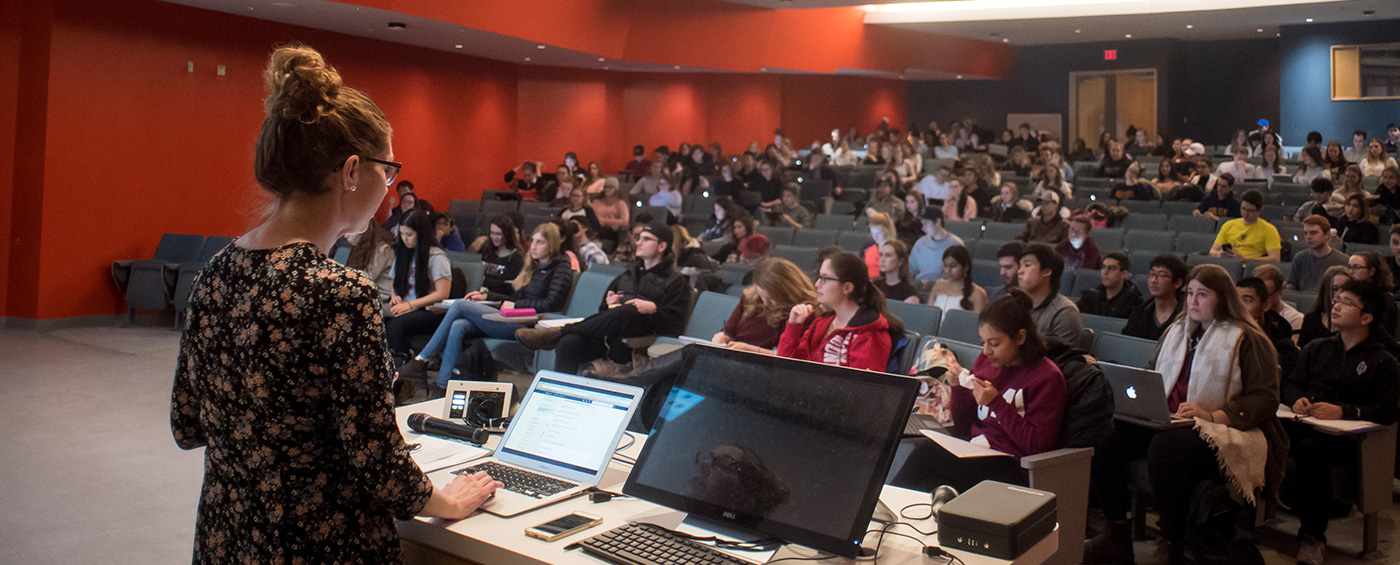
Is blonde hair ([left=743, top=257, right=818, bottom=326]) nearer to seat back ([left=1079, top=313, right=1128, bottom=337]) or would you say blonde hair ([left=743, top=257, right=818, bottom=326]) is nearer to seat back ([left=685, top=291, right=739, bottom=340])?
seat back ([left=685, top=291, right=739, bottom=340])

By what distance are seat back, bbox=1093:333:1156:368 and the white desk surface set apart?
2.58 m

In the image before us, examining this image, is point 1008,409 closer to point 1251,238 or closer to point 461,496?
point 461,496

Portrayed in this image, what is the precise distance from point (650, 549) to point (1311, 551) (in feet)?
9.98

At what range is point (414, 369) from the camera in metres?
6.38

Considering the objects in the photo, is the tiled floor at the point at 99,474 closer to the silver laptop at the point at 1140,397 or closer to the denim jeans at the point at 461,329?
the silver laptop at the point at 1140,397

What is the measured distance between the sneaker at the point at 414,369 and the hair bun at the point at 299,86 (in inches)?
193

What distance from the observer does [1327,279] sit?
15.8ft

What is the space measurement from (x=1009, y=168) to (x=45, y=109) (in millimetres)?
12733

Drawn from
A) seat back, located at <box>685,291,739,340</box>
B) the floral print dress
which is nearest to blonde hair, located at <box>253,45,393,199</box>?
the floral print dress

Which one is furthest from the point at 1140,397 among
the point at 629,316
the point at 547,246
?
the point at 547,246

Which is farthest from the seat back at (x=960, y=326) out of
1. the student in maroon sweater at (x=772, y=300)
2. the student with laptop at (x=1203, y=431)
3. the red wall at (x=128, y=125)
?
the red wall at (x=128, y=125)

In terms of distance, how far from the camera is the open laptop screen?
7.64 feet

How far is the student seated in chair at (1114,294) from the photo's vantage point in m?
5.83

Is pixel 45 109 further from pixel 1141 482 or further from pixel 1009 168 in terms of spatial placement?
pixel 1009 168
